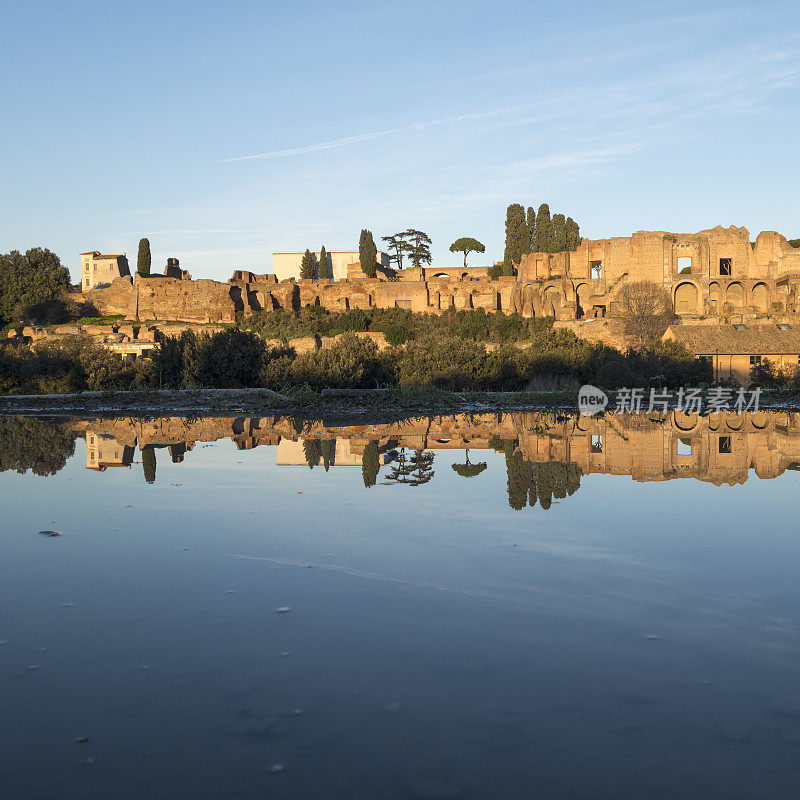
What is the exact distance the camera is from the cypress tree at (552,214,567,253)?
59.8m

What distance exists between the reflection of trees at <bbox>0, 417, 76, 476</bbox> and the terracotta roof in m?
23.7

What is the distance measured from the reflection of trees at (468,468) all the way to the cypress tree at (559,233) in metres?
51.9

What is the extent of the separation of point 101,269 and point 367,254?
21256 mm

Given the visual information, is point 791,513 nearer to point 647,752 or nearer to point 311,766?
point 647,752

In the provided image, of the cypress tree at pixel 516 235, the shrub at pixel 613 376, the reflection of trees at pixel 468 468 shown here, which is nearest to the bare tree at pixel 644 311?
the cypress tree at pixel 516 235

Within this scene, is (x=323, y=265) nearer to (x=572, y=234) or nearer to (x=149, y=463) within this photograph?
(x=572, y=234)

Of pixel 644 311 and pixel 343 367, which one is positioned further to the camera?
pixel 644 311

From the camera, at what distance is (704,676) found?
344cm

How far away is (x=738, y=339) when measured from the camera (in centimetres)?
3195

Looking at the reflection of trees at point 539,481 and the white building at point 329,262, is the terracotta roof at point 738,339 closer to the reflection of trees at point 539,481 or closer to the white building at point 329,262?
the reflection of trees at point 539,481

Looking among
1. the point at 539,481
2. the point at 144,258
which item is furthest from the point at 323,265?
the point at 539,481

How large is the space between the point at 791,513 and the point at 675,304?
156 ft

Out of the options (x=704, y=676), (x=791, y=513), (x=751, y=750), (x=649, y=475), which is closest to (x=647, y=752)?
(x=751, y=750)

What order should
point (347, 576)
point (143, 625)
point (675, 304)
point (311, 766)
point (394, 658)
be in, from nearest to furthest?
point (311, 766) < point (394, 658) < point (143, 625) < point (347, 576) < point (675, 304)
